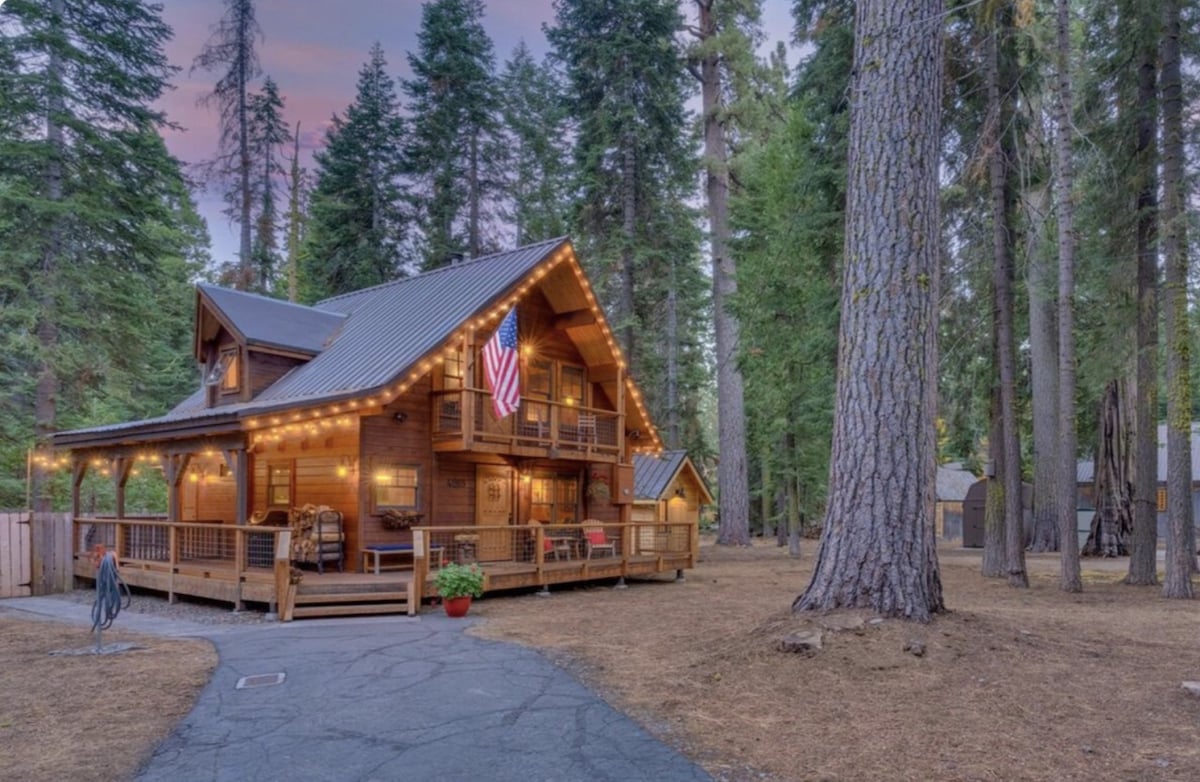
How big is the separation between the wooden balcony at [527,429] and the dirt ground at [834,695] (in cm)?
507

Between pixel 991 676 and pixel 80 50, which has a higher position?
pixel 80 50

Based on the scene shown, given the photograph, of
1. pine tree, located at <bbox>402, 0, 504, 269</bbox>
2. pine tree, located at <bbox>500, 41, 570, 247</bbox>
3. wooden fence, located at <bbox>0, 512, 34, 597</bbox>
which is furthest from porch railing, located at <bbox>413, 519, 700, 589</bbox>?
pine tree, located at <bbox>500, 41, 570, 247</bbox>

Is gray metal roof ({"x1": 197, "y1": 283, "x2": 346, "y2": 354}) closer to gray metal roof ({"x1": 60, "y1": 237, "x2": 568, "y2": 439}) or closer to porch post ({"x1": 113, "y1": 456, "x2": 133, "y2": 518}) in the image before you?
gray metal roof ({"x1": 60, "y1": 237, "x2": 568, "y2": 439})

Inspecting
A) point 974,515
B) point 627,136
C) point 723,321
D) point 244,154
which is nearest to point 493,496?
point 723,321

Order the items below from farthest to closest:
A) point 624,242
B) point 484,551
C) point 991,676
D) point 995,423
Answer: point 624,242
point 995,423
point 484,551
point 991,676

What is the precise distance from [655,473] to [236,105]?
18595 millimetres

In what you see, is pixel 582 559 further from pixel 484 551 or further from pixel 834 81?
pixel 834 81

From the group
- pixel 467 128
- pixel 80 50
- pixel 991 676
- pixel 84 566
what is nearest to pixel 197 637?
pixel 84 566

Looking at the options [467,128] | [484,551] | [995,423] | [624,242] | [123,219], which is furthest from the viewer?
[467,128]

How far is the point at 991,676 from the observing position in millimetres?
5730

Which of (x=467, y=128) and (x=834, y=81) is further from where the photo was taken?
(x=467, y=128)

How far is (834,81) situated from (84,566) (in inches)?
667

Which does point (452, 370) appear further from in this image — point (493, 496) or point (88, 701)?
point (88, 701)

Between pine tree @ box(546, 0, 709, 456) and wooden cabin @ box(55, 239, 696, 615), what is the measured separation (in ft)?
20.8
